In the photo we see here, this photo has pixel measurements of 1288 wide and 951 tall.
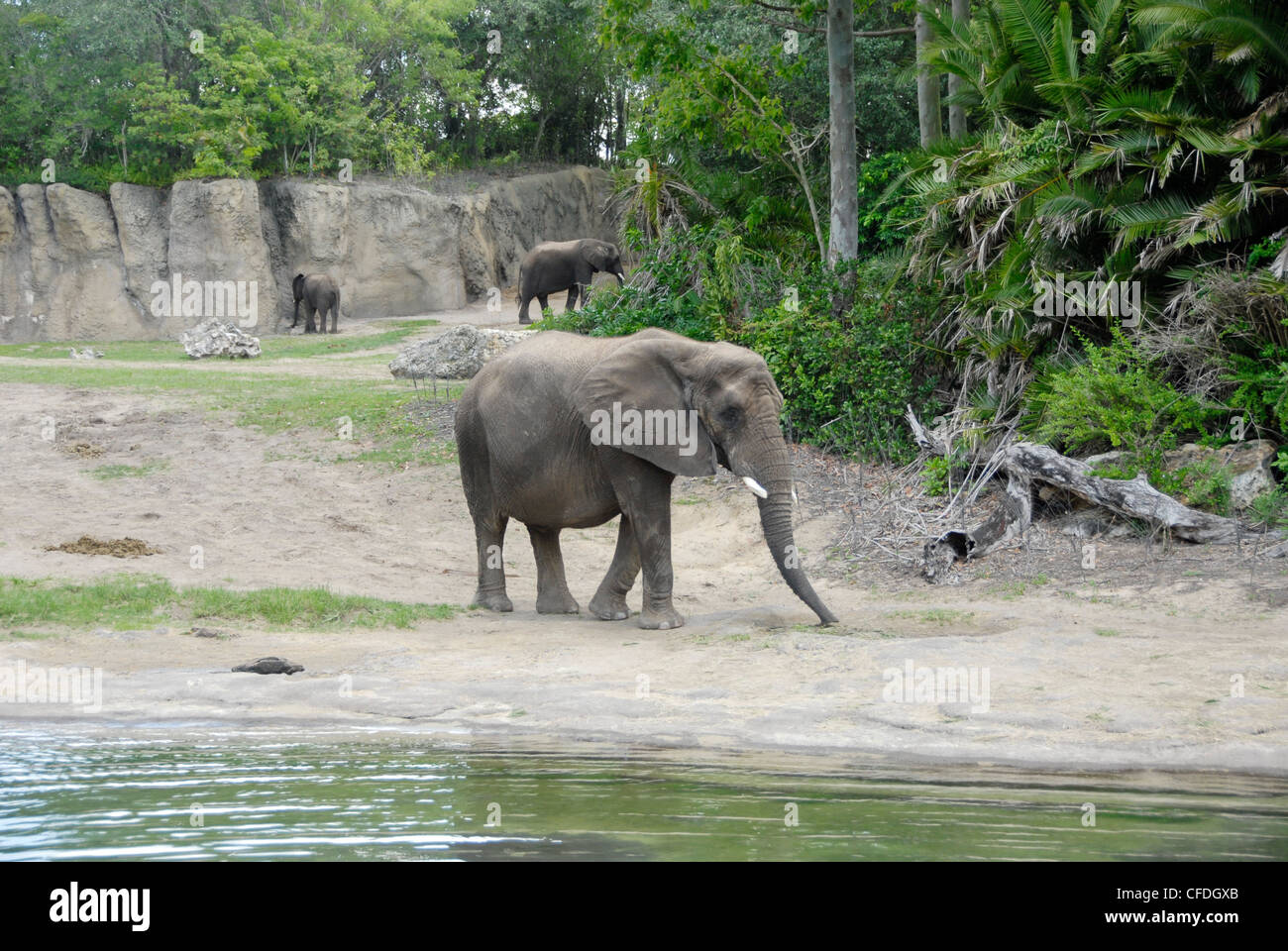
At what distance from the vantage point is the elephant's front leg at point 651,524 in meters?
10.6

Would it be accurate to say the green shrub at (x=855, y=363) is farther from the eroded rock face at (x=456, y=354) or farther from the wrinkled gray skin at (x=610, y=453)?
the wrinkled gray skin at (x=610, y=453)

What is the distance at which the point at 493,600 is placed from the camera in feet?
38.5

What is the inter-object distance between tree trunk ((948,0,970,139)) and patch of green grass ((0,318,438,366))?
46.8 ft

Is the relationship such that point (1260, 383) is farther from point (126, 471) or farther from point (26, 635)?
point (126, 471)

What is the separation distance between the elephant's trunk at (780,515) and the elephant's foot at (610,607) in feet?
5.40

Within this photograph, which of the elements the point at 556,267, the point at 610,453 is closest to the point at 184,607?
the point at 610,453

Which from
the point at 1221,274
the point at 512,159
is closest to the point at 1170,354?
the point at 1221,274

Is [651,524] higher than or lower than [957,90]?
lower

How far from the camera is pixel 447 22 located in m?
42.9

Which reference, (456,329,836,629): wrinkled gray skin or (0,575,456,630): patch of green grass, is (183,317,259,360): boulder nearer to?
(0,575,456,630): patch of green grass

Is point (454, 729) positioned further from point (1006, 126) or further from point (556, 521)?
point (1006, 126)

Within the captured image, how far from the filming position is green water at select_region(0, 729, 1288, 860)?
585 cm

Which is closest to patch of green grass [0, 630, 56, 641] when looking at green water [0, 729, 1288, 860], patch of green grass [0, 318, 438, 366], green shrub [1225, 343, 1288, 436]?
green water [0, 729, 1288, 860]

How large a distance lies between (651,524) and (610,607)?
97 cm
